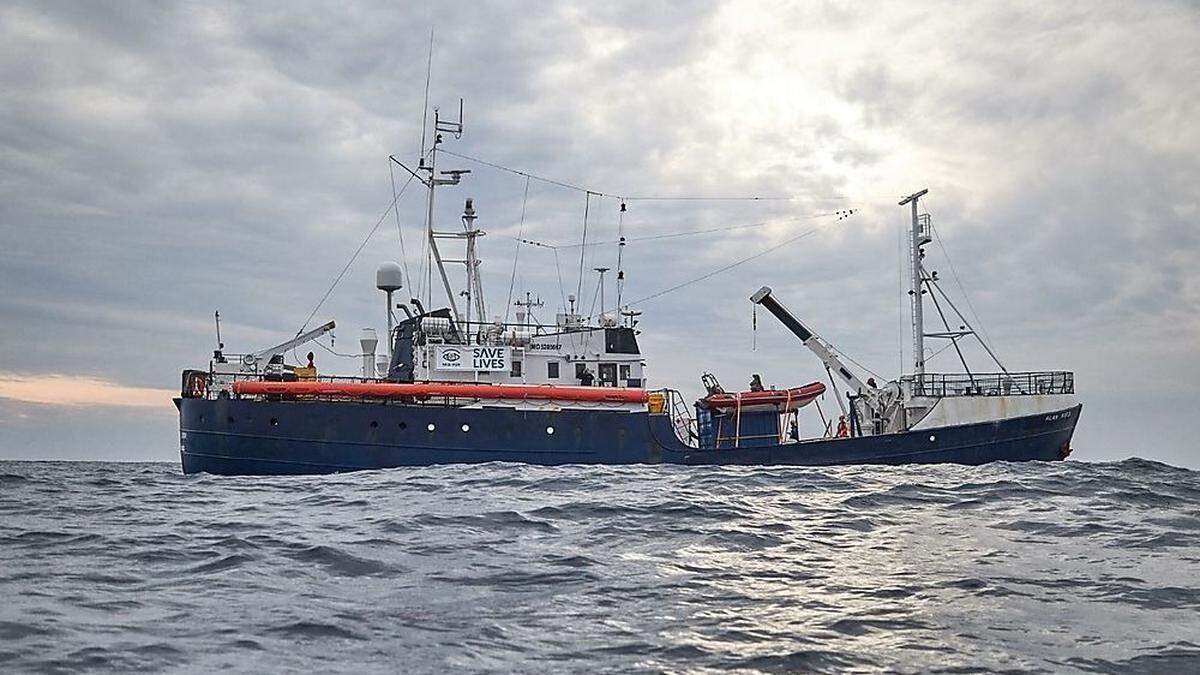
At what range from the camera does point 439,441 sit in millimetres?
26203

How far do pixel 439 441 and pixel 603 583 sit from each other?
18342 millimetres

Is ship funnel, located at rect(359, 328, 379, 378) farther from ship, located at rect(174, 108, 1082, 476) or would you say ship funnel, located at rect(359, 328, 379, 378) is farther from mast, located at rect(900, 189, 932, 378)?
mast, located at rect(900, 189, 932, 378)

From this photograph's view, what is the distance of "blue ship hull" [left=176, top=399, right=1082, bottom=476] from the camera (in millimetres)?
25891

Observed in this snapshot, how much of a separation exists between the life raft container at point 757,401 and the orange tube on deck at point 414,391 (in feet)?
11.2

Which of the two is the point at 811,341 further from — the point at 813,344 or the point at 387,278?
the point at 387,278

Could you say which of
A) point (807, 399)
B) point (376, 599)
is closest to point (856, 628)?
point (376, 599)

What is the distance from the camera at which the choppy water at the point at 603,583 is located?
6086 mm

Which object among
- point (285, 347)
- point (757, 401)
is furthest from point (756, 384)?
point (285, 347)

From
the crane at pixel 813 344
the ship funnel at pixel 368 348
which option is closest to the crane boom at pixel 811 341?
the crane at pixel 813 344

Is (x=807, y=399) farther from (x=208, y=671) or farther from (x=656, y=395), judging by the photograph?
(x=208, y=671)

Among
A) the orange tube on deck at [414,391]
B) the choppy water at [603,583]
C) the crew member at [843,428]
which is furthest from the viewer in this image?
the crew member at [843,428]

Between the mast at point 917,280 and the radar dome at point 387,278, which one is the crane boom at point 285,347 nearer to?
the radar dome at point 387,278

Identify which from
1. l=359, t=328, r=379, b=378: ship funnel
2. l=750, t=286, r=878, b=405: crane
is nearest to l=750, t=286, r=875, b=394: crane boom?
l=750, t=286, r=878, b=405: crane

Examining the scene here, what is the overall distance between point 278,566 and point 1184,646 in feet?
26.2
